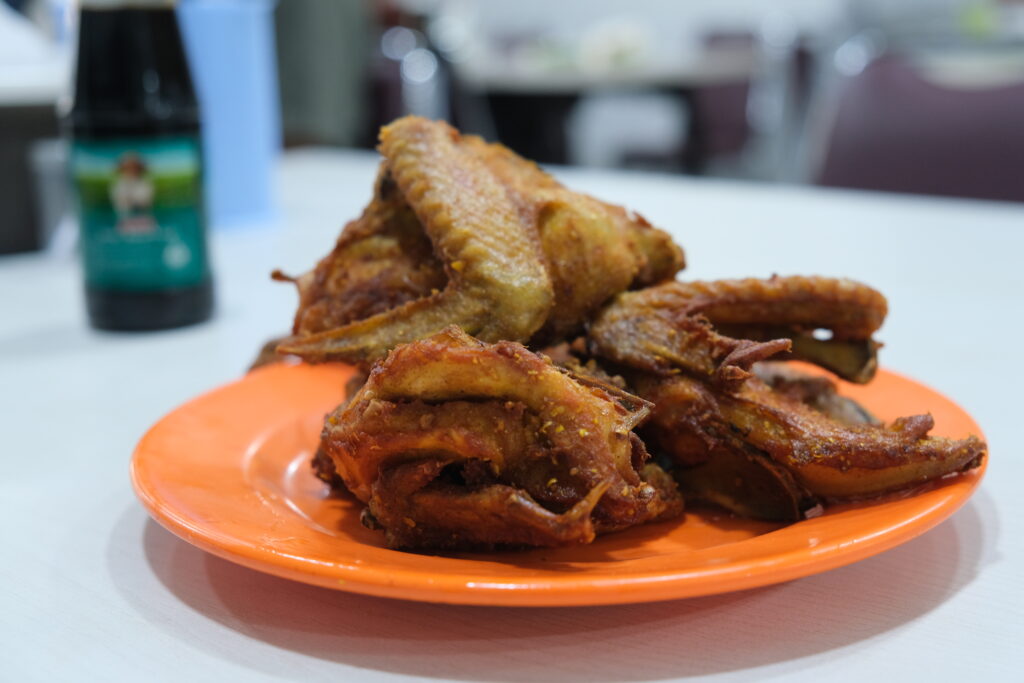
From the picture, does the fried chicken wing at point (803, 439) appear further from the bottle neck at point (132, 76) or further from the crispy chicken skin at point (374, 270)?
the bottle neck at point (132, 76)

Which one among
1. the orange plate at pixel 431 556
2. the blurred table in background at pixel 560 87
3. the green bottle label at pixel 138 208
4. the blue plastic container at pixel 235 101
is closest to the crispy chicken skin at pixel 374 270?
the orange plate at pixel 431 556

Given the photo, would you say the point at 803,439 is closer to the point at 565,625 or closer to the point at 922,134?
Result: the point at 565,625

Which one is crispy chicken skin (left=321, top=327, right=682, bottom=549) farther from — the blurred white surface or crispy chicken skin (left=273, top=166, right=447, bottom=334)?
the blurred white surface

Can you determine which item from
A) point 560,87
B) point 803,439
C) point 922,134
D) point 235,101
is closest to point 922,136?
point 922,134

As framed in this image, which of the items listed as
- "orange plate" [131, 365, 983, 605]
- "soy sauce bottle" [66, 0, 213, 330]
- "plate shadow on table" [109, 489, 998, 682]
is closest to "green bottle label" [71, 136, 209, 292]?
"soy sauce bottle" [66, 0, 213, 330]

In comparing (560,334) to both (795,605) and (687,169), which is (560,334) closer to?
(795,605)

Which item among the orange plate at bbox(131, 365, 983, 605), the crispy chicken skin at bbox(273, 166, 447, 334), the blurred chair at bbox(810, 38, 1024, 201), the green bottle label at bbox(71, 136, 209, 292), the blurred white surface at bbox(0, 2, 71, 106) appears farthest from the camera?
the blurred chair at bbox(810, 38, 1024, 201)

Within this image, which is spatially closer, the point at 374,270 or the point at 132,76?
the point at 374,270
